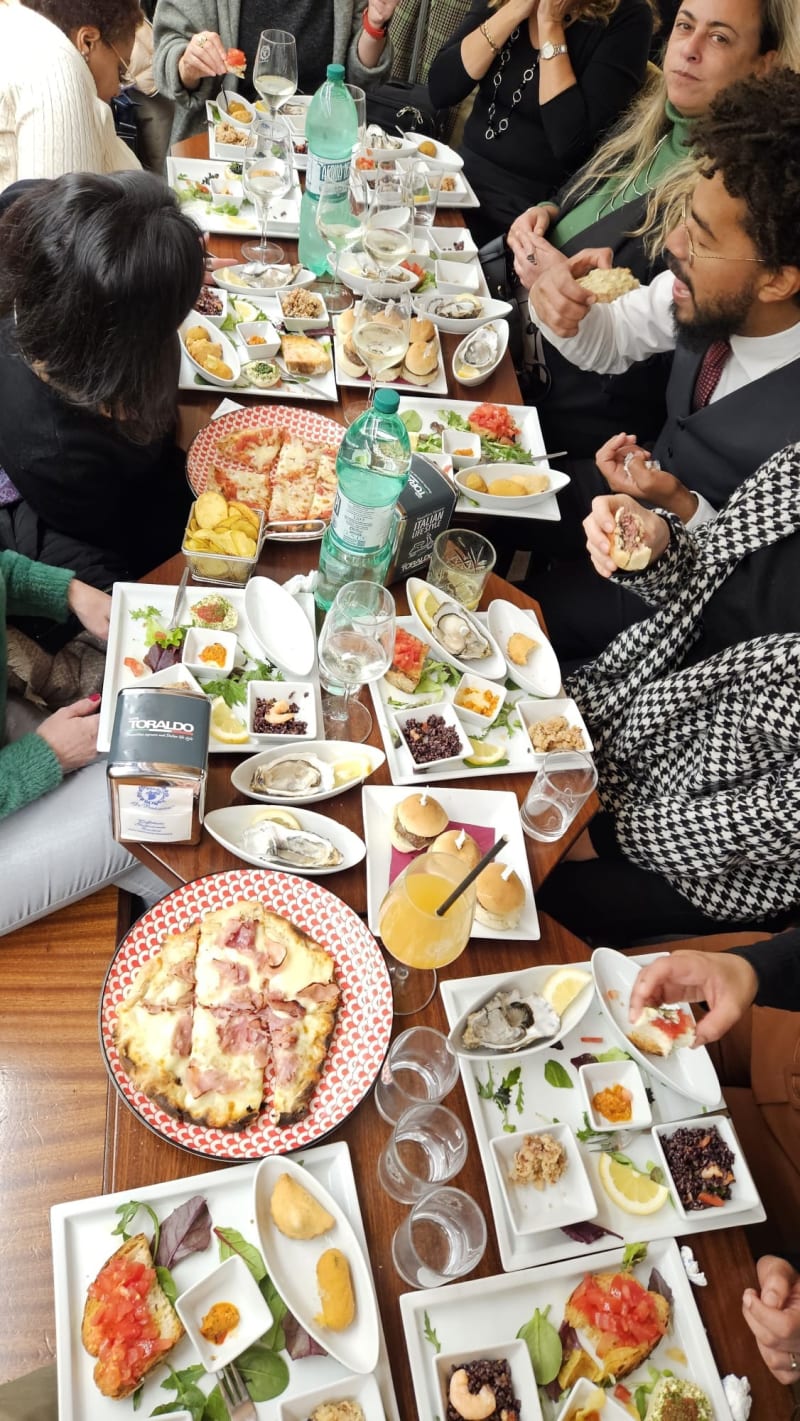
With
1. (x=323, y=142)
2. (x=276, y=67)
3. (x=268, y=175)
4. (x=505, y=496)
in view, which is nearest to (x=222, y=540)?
(x=505, y=496)

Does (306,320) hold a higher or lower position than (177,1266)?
higher

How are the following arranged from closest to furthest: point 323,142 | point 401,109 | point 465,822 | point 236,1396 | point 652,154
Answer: point 236,1396, point 465,822, point 323,142, point 652,154, point 401,109

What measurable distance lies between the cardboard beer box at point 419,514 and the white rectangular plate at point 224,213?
140 centimetres

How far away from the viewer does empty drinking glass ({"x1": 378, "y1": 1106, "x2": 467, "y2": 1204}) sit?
3.92 ft

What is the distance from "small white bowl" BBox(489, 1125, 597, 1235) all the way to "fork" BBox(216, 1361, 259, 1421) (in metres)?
0.38

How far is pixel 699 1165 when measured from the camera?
1.29 metres

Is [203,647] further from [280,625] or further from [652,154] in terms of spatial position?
[652,154]

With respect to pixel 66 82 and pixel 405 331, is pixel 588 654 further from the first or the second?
pixel 66 82

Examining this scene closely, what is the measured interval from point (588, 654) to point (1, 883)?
5.92 feet

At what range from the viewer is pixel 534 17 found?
127 inches

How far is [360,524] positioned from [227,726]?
0.46 meters

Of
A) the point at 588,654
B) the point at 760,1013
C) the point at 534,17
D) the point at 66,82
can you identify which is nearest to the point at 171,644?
the point at 760,1013

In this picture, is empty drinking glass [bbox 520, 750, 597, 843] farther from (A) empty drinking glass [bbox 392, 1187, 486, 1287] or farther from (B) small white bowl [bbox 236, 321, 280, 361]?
(B) small white bowl [bbox 236, 321, 280, 361]

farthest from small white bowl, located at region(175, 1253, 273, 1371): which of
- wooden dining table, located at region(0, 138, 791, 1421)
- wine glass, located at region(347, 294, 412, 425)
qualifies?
wine glass, located at region(347, 294, 412, 425)
